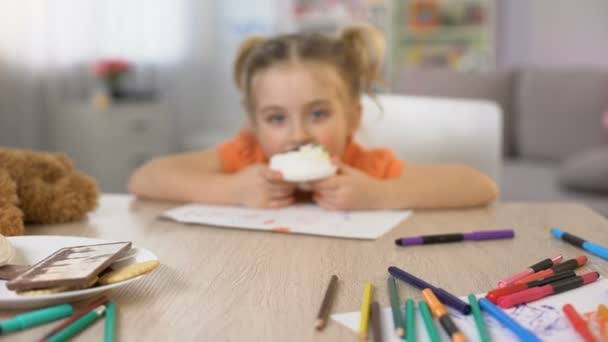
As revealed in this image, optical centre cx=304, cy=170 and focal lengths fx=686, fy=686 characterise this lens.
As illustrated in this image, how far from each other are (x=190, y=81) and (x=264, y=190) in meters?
2.92

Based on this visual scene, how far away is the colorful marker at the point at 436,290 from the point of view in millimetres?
562

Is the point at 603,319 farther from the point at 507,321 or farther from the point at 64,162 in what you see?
the point at 64,162

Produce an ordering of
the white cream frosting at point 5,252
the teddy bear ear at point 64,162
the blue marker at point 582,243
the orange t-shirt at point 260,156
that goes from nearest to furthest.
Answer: the white cream frosting at point 5,252, the blue marker at point 582,243, the teddy bear ear at point 64,162, the orange t-shirt at point 260,156

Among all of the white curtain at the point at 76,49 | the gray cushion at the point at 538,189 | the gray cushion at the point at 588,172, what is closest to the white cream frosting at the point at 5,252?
the gray cushion at the point at 538,189

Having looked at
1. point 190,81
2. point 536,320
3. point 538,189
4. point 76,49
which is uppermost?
point 76,49

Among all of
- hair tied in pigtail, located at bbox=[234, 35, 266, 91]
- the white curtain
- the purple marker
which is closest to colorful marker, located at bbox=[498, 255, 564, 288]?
the purple marker

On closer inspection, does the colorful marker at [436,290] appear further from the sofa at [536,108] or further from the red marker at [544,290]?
the sofa at [536,108]

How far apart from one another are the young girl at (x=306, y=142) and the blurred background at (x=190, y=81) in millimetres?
1491

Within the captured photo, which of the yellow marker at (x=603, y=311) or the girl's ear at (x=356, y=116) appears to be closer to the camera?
the yellow marker at (x=603, y=311)

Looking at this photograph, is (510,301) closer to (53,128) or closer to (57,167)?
(57,167)

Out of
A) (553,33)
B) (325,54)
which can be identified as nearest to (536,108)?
(553,33)

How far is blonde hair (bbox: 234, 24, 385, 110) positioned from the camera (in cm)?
129

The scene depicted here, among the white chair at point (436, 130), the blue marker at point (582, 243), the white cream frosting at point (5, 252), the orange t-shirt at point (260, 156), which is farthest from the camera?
the white chair at point (436, 130)

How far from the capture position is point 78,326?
0.51 metres
